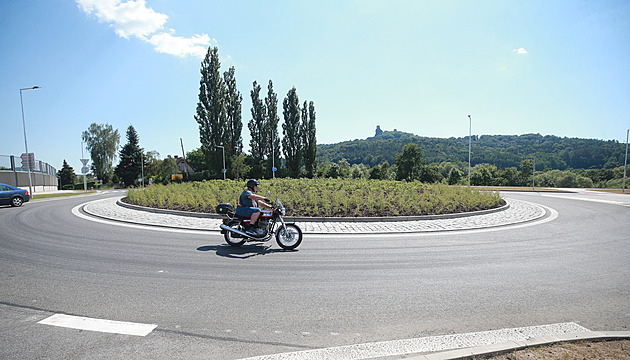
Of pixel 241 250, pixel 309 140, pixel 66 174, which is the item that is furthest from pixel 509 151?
pixel 66 174

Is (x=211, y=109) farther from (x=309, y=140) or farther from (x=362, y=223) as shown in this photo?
(x=362, y=223)

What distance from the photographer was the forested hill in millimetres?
80062

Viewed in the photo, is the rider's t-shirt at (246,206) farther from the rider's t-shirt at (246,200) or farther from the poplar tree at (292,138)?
the poplar tree at (292,138)

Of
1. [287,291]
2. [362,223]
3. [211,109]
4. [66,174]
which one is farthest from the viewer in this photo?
[66,174]

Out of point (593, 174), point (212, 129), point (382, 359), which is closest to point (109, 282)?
point (382, 359)

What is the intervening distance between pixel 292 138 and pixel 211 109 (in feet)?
42.4

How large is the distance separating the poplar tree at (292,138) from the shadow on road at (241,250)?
3985cm

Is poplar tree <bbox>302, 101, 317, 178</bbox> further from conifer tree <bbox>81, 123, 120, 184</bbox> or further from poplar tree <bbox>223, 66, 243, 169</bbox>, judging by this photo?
conifer tree <bbox>81, 123, 120, 184</bbox>

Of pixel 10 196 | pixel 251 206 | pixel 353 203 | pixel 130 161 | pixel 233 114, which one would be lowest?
pixel 353 203

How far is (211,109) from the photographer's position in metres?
39.4

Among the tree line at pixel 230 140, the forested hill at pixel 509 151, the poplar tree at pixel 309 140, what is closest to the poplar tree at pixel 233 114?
the tree line at pixel 230 140

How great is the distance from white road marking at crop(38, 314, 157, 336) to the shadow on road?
2.88m

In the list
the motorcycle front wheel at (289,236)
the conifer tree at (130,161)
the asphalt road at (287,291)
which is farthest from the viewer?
the conifer tree at (130,161)

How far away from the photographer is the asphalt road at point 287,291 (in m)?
3.30
